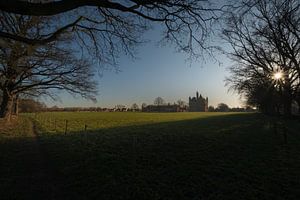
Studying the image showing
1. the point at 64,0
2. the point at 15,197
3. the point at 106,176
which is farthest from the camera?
the point at 106,176

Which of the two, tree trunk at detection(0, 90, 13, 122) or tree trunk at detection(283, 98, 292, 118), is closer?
tree trunk at detection(0, 90, 13, 122)

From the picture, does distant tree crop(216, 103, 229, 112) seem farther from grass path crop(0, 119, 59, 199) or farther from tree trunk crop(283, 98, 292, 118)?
grass path crop(0, 119, 59, 199)

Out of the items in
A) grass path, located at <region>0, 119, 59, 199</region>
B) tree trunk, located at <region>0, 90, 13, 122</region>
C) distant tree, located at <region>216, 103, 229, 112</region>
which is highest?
distant tree, located at <region>216, 103, 229, 112</region>

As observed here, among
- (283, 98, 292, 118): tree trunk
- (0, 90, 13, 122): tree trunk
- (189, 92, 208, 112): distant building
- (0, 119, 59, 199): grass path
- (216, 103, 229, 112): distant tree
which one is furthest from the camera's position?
(189, 92, 208, 112): distant building

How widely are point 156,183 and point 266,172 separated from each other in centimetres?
370

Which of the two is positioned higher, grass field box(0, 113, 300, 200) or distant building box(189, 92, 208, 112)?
distant building box(189, 92, 208, 112)

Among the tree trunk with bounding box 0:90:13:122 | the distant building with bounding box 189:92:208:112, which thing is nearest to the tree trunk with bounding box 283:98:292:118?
the tree trunk with bounding box 0:90:13:122

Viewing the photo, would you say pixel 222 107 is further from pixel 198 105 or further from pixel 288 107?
pixel 288 107

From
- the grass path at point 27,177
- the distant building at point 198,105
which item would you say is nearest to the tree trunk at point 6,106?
the grass path at point 27,177

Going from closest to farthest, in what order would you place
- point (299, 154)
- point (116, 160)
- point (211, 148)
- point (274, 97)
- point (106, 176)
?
point (106, 176) < point (116, 160) < point (299, 154) < point (211, 148) < point (274, 97)

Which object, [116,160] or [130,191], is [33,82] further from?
[130,191]

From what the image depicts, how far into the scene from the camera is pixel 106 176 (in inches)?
283

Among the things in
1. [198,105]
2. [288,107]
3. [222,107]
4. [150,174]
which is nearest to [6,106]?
[150,174]

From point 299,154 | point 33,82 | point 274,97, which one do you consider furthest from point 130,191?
point 274,97
